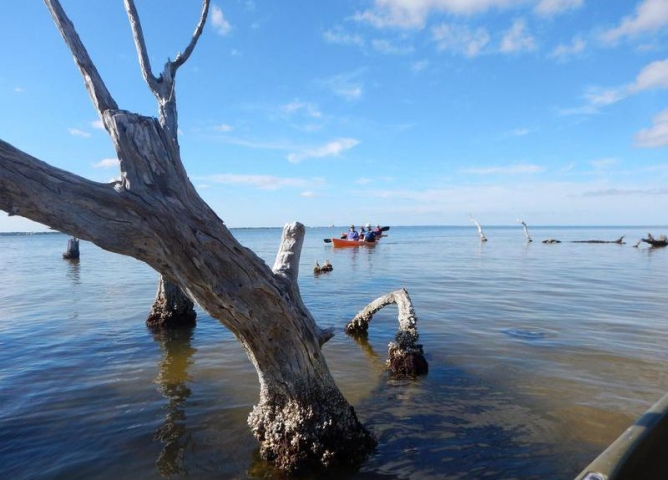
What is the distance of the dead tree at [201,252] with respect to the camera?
2.89 metres

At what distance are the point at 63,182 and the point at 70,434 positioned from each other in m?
3.73

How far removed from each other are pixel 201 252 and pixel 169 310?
24.8ft

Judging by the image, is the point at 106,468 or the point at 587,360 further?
the point at 587,360

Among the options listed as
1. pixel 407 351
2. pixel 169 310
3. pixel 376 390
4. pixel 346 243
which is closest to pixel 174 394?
pixel 376 390

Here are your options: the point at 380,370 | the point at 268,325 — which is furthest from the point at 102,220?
the point at 380,370

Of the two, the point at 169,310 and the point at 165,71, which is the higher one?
the point at 165,71

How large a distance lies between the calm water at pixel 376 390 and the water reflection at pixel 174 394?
1.0 inches

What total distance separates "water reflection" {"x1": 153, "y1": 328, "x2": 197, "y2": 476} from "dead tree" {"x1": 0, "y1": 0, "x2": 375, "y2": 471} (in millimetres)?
987

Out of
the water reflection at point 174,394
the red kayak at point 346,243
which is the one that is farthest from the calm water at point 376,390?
the red kayak at point 346,243

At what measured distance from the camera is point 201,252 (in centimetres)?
342

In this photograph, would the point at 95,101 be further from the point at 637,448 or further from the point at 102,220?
the point at 637,448

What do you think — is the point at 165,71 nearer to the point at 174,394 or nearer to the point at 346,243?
the point at 174,394

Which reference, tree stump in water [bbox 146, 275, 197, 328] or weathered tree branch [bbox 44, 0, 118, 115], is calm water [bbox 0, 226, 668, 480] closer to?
tree stump in water [bbox 146, 275, 197, 328]

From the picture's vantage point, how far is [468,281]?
57.6 ft
